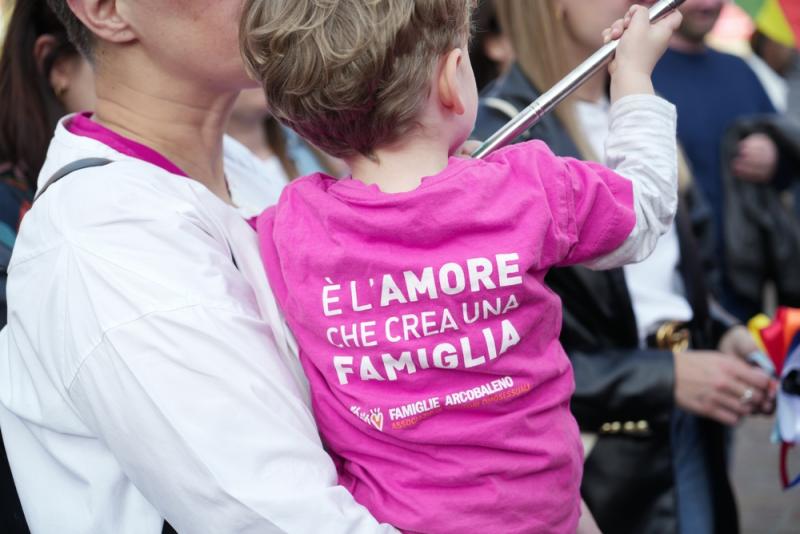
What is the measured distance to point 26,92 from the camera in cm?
254

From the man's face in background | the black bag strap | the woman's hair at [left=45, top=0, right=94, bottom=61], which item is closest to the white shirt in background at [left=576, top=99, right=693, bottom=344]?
the woman's hair at [left=45, top=0, right=94, bottom=61]

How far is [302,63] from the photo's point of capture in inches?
54.1

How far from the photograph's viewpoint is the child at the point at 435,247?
4.46 ft

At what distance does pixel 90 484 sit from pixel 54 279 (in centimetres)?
30

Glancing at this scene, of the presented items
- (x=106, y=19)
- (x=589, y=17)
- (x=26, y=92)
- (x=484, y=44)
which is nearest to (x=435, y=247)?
(x=106, y=19)

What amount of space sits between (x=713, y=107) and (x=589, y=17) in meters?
1.85

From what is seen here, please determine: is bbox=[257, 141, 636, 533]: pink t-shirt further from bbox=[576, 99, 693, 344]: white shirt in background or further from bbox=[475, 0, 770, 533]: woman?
bbox=[576, 99, 693, 344]: white shirt in background

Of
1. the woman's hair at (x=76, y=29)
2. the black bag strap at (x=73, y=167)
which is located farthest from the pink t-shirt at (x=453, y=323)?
the woman's hair at (x=76, y=29)

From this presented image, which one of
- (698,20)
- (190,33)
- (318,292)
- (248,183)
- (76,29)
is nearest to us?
(318,292)

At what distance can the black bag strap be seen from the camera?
1459 mm

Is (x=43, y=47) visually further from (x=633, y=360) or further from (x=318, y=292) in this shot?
(x=633, y=360)

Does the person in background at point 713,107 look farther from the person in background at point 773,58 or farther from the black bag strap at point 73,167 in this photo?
the black bag strap at point 73,167

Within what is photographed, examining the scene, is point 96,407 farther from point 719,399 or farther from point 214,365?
point 719,399

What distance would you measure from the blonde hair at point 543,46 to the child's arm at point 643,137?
982mm
